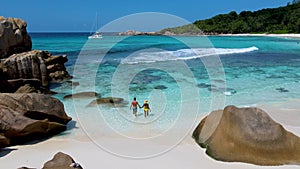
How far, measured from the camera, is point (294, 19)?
8675cm

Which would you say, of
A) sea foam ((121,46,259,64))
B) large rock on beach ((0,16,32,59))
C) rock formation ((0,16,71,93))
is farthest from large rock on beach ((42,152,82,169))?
sea foam ((121,46,259,64))

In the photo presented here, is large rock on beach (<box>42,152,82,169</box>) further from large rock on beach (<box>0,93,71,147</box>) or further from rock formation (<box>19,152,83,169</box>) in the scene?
Result: large rock on beach (<box>0,93,71,147</box>)

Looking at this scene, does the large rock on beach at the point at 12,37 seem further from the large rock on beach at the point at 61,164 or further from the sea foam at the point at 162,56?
the large rock on beach at the point at 61,164

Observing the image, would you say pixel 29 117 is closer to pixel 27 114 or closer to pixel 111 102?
pixel 27 114

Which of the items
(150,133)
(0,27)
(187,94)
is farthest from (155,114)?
(0,27)

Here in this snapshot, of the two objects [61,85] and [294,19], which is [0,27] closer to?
[61,85]

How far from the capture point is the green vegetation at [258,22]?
301ft

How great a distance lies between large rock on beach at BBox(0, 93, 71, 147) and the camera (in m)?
7.50

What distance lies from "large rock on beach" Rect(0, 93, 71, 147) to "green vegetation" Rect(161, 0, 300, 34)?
87.5 m

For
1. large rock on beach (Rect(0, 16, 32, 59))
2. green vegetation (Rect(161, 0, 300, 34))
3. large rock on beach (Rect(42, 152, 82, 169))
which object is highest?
green vegetation (Rect(161, 0, 300, 34))

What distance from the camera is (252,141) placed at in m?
6.45

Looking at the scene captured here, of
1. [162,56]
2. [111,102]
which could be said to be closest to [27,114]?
[111,102]

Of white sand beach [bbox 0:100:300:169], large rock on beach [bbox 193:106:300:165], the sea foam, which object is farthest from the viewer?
the sea foam

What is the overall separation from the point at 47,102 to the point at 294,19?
92.3m
